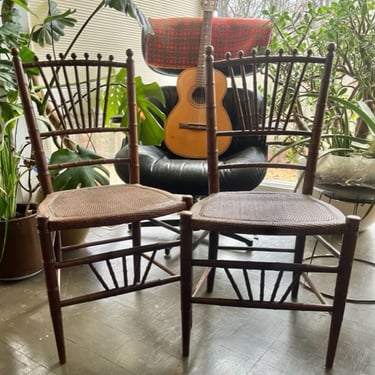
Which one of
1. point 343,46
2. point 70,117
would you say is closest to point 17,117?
point 70,117

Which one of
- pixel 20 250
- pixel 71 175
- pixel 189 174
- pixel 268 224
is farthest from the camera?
pixel 189 174

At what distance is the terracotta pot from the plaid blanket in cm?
115

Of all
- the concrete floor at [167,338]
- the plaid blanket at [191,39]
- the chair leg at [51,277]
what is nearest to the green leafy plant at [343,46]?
the plaid blanket at [191,39]

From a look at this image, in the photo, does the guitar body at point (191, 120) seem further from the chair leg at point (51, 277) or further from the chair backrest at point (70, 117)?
the chair leg at point (51, 277)

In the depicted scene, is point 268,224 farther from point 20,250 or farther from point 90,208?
point 20,250

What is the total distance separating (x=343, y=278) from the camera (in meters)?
0.96

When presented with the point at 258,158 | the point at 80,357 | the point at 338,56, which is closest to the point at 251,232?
the point at 80,357

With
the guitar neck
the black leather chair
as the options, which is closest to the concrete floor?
the black leather chair

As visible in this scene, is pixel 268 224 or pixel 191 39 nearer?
pixel 268 224

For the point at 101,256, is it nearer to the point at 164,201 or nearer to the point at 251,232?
the point at 164,201

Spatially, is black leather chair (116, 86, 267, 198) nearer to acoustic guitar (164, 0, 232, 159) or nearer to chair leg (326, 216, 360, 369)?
acoustic guitar (164, 0, 232, 159)

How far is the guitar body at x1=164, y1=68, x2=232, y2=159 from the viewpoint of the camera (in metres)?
1.94

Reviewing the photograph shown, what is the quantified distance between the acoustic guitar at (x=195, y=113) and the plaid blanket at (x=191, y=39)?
5cm

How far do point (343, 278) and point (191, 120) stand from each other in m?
1.26
